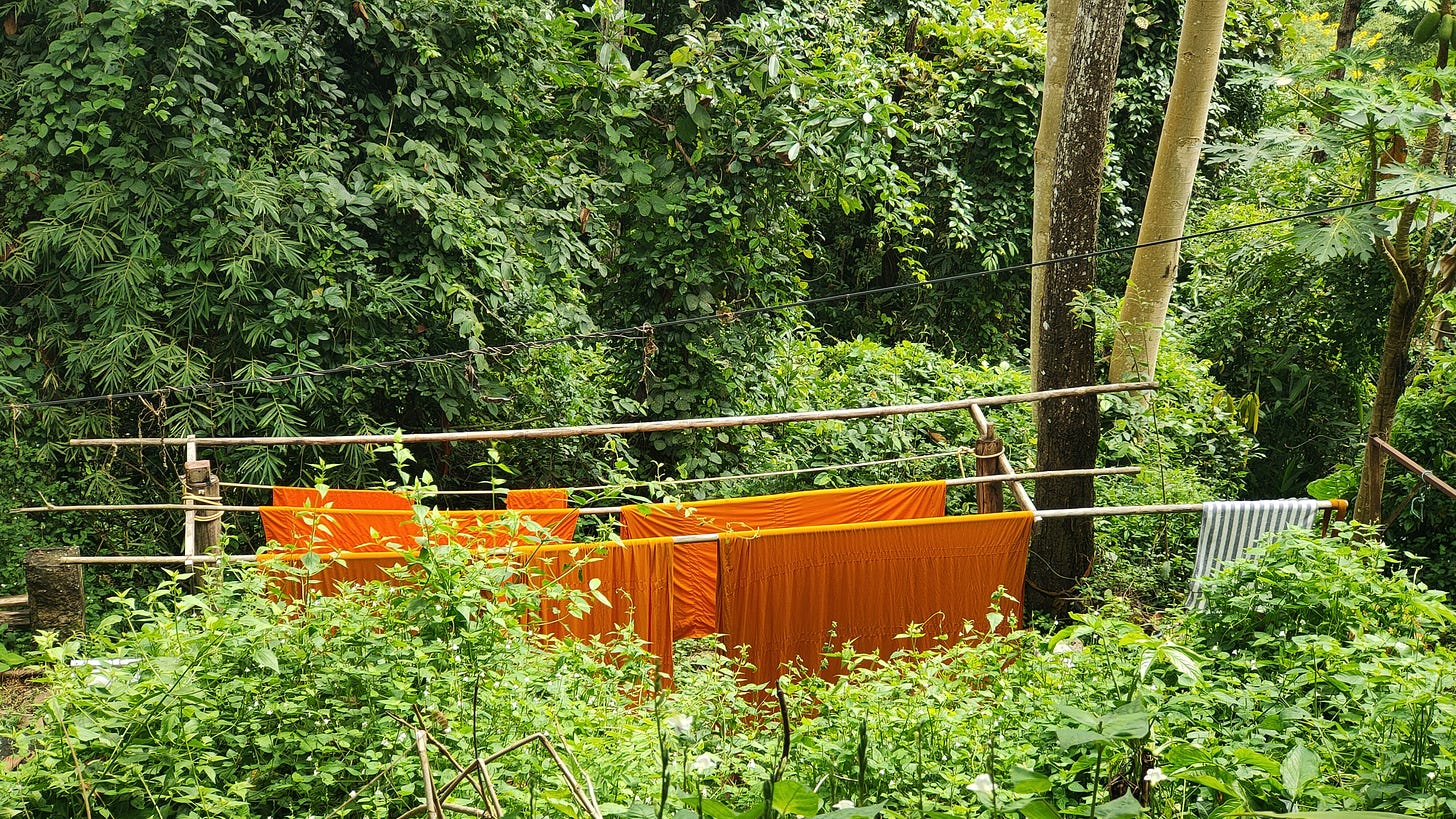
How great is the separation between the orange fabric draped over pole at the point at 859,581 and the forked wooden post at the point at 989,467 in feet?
2.51

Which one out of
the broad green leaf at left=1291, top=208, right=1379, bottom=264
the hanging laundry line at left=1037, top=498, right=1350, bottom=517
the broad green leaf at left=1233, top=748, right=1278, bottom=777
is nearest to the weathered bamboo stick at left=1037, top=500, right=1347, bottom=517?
the hanging laundry line at left=1037, top=498, right=1350, bottom=517

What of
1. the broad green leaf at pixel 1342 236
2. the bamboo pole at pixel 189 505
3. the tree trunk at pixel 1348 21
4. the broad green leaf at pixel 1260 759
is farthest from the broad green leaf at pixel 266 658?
the tree trunk at pixel 1348 21

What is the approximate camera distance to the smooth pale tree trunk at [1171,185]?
5617 millimetres

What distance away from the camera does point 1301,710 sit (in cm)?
231

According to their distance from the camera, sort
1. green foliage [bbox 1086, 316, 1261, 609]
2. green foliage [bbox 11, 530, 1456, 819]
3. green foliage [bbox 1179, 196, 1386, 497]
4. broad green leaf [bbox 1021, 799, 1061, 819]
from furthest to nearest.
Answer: green foliage [bbox 1179, 196, 1386, 497] < green foliage [bbox 1086, 316, 1261, 609] < green foliage [bbox 11, 530, 1456, 819] < broad green leaf [bbox 1021, 799, 1061, 819]

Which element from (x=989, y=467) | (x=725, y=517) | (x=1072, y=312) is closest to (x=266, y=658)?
(x=725, y=517)

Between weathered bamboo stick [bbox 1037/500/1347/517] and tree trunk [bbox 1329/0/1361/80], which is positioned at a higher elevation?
tree trunk [bbox 1329/0/1361/80]

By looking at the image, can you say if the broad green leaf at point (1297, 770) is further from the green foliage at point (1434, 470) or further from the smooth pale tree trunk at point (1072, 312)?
the green foliage at point (1434, 470)

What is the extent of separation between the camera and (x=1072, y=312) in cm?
532

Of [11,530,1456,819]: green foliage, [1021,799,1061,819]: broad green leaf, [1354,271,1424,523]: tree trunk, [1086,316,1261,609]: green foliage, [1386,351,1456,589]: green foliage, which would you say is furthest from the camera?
[1386,351,1456,589]: green foliage

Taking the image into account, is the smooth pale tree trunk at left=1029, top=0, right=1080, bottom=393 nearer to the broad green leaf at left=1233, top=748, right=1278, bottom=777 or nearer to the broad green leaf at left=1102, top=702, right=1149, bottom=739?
the broad green leaf at left=1233, top=748, right=1278, bottom=777

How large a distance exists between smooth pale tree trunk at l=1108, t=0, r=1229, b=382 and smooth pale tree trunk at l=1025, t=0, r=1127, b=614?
42 cm

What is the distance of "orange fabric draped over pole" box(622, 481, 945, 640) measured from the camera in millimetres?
4035

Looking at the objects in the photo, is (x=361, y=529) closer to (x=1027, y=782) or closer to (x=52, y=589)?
(x=52, y=589)
